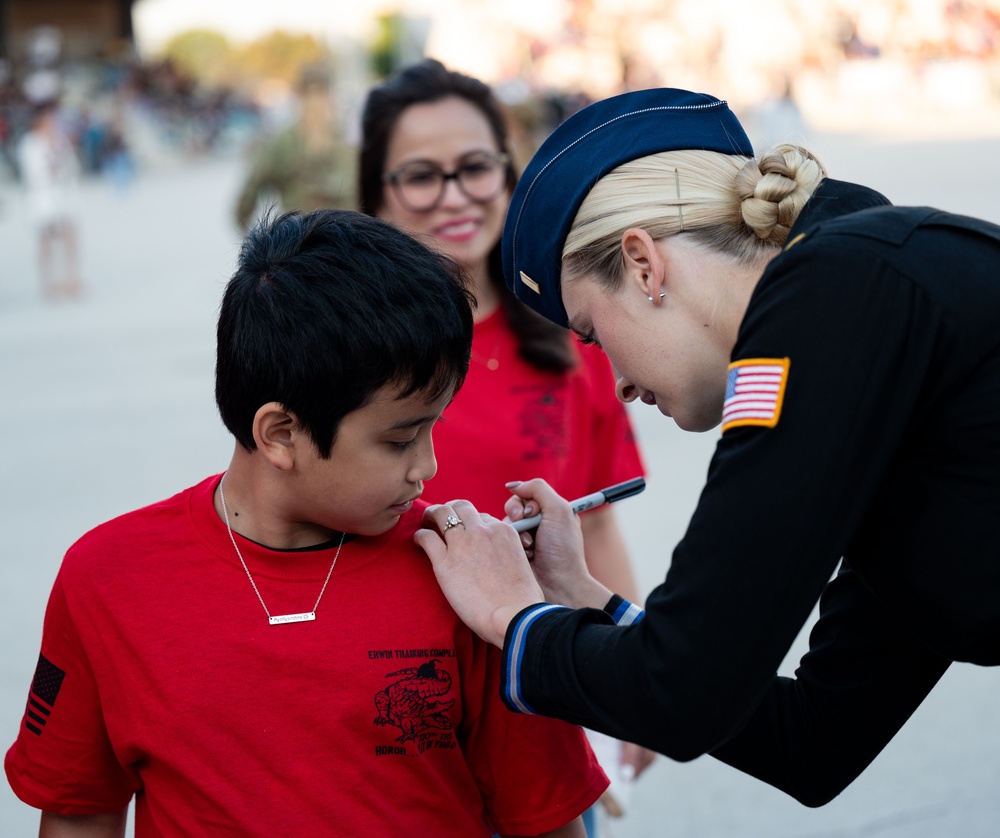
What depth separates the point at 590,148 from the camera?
153 centimetres

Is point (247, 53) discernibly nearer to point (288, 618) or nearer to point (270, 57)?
point (270, 57)

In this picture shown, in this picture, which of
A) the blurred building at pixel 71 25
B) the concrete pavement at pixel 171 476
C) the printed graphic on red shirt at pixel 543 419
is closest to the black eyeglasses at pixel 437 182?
the printed graphic on red shirt at pixel 543 419

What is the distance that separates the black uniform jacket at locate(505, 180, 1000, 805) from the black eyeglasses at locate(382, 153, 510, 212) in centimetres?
128

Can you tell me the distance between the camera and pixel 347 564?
1613 mm

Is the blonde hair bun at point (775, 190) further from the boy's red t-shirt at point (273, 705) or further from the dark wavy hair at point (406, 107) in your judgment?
the dark wavy hair at point (406, 107)

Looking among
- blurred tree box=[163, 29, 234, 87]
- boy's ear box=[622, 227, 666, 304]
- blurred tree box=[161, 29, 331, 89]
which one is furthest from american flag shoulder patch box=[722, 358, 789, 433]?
blurred tree box=[161, 29, 331, 89]

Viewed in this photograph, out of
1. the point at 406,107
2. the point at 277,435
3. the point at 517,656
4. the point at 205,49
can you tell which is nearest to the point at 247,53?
the point at 205,49

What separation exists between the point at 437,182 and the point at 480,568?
4.04 ft

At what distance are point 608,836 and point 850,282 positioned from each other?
2369 mm

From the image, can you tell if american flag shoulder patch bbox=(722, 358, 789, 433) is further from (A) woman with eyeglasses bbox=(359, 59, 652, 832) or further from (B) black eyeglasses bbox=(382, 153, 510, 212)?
(B) black eyeglasses bbox=(382, 153, 510, 212)

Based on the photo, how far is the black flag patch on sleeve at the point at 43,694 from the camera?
159 cm

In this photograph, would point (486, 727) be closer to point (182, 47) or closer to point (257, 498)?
point (257, 498)

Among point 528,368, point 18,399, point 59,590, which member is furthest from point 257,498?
point 18,399

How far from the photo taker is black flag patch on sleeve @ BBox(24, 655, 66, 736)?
159 centimetres
